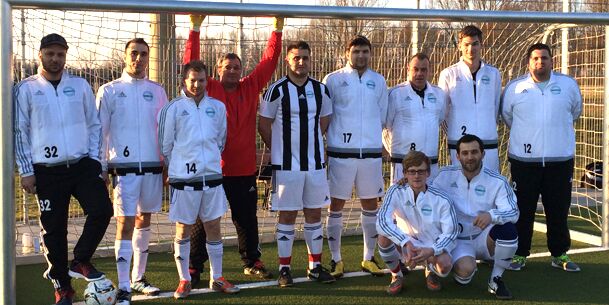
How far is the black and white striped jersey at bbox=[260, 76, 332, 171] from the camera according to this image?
505cm

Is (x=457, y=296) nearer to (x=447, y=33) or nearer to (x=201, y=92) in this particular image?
(x=201, y=92)

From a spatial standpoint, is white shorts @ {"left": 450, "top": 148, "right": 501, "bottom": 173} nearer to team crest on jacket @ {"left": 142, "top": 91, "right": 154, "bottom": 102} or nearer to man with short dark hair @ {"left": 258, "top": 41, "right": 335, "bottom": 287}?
man with short dark hair @ {"left": 258, "top": 41, "right": 335, "bottom": 287}

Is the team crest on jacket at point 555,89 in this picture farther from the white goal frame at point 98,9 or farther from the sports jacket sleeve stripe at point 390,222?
the sports jacket sleeve stripe at point 390,222

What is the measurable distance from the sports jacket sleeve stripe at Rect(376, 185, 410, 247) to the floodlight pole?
95.3 inches

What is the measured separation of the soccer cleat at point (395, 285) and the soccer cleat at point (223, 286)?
1101 mm

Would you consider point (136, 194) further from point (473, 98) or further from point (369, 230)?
point (473, 98)

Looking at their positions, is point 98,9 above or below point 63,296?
A: above

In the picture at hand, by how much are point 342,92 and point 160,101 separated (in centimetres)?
138

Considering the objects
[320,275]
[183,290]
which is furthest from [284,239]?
[183,290]

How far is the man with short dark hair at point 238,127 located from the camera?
5188 millimetres

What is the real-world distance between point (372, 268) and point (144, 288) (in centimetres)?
176

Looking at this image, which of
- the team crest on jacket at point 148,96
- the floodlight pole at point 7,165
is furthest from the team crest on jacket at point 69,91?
the team crest on jacket at point 148,96

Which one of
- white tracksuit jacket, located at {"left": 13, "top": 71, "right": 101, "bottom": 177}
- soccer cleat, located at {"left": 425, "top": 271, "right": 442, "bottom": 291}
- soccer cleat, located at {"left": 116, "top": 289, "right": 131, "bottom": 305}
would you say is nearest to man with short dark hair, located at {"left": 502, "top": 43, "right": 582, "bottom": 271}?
soccer cleat, located at {"left": 425, "top": 271, "right": 442, "bottom": 291}

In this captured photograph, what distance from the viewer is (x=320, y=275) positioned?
521cm
